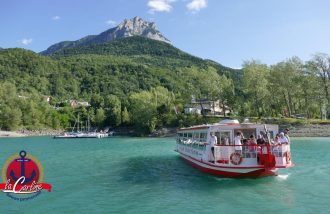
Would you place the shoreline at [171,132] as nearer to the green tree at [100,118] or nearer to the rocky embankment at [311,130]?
the rocky embankment at [311,130]

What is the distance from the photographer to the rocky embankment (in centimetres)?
7162

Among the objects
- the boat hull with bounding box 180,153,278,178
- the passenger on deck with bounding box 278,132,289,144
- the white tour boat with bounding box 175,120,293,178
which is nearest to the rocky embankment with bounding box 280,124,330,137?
the white tour boat with bounding box 175,120,293,178

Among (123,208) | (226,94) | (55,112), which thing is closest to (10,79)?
(55,112)

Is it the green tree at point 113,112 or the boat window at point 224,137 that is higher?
the green tree at point 113,112

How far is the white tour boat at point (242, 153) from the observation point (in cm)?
2295

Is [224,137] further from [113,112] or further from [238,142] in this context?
[113,112]

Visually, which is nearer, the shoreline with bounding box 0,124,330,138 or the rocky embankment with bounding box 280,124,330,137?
the rocky embankment with bounding box 280,124,330,137

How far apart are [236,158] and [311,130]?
2239 inches

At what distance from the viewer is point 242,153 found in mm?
23328

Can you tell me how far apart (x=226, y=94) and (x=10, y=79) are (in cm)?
12955

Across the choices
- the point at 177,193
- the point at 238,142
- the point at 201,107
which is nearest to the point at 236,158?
the point at 238,142

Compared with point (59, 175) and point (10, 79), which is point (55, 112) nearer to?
point (10, 79)

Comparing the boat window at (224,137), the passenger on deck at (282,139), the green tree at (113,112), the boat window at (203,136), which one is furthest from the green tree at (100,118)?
the passenger on deck at (282,139)

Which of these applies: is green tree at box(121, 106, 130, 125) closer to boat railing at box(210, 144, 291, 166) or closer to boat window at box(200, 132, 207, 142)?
boat window at box(200, 132, 207, 142)
